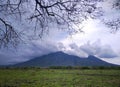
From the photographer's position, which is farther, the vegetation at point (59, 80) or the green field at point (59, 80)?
the vegetation at point (59, 80)

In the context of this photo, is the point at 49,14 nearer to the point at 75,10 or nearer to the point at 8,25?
the point at 75,10

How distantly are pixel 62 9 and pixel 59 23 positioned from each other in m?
0.74

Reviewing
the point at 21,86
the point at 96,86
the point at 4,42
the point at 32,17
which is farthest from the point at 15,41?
the point at 96,86

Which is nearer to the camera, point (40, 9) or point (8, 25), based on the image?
point (40, 9)

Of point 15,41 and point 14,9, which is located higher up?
point 14,9

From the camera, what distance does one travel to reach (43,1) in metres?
10.3

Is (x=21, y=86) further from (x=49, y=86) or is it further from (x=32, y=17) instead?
(x=32, y=17)

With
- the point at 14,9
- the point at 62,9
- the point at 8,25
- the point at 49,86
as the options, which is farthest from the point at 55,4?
the point at 49,86

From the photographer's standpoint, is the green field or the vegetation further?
the vegetation

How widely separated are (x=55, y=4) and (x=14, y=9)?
7.08ft

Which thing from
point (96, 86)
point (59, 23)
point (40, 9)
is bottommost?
point (96, 86)

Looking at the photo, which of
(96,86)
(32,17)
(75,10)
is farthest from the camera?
(96,86)

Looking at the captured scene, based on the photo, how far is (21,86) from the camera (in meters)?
21.1

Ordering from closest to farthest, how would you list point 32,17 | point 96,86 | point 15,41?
point 32,17 → point 15,41 → point 96,86
